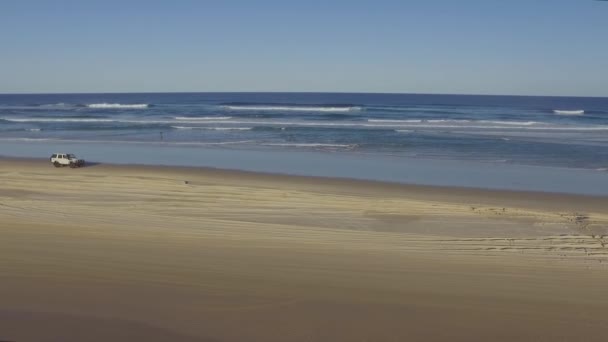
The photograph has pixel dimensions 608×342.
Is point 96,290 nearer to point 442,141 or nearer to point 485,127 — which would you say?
point 442,141

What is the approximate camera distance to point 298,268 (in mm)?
7781

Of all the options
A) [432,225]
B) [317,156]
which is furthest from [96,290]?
[317,156]

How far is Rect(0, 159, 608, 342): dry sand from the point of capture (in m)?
5.80

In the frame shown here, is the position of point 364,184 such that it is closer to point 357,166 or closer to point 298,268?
point 357,166

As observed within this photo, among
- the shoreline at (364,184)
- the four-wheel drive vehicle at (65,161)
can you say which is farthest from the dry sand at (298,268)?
the four-wheel drive vehicle at (65,161)

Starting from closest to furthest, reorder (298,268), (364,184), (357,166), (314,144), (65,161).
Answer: (298,268) → (364,184) → (65,161) → (357,166) → (314,144)

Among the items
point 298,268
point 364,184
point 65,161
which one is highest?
point 65,161

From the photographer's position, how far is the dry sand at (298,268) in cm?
580

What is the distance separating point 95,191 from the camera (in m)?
15.2

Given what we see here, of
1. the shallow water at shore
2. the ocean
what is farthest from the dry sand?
the ocean

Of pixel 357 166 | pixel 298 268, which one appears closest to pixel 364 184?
pixel 357 166

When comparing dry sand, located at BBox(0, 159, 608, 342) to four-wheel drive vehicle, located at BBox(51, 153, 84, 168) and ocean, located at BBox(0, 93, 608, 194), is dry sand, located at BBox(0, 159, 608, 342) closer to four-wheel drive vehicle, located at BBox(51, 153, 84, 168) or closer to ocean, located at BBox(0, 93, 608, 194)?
four-wheel drive vehicle, located at BBox(51, 153, 84, 168)

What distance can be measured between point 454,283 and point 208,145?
74.7ft

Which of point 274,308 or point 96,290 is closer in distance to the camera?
point 274,308
